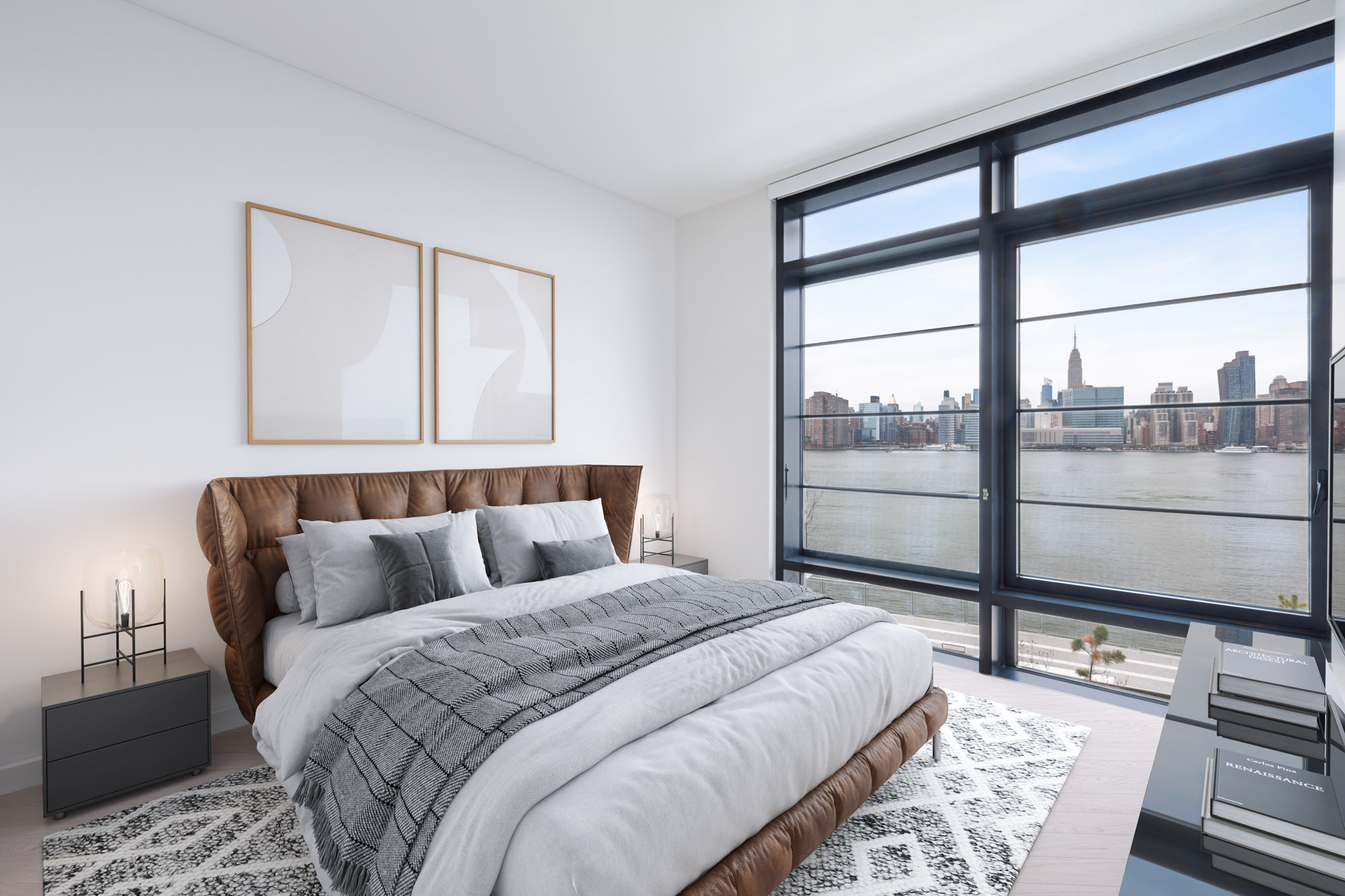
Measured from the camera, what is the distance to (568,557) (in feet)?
10.0

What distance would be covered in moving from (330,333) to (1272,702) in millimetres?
3628

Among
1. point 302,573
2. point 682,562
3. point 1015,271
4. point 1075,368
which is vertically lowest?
point 682,562

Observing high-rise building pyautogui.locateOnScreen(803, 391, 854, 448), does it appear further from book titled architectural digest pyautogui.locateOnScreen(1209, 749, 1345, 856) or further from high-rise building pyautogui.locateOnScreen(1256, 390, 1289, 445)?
book titled architectural digest pyautogui.locateOnScreen(1209, 749, 1345, 856)

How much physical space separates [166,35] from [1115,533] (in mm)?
4766

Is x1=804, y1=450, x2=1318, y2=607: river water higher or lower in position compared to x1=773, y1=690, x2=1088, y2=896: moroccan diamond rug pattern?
higher

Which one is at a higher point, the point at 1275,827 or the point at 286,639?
the point at 1275,827

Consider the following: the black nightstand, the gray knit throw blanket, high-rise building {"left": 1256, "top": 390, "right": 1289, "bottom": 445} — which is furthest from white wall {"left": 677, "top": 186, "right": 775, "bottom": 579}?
the black nightstand

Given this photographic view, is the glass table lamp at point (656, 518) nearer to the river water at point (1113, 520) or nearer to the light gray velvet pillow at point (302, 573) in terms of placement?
the river water at point (1113, 520)

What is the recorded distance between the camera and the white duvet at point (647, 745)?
1198 millimetres

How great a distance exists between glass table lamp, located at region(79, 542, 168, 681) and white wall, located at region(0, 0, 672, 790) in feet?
0.46

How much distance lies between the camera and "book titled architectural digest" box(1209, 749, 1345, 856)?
972 mm

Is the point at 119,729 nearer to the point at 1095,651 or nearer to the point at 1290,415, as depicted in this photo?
the point at 1095,651

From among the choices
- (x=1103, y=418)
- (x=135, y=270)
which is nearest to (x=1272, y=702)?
(x=1103, y=418)

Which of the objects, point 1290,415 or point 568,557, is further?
point 568,557
